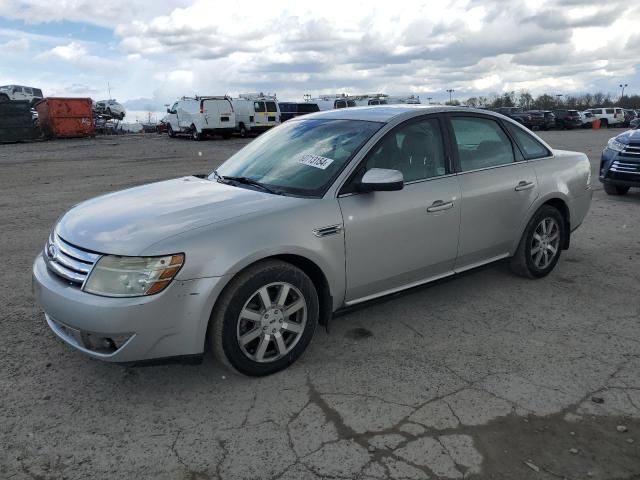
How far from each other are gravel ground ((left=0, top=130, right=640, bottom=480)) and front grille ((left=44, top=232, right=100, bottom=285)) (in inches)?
27.1

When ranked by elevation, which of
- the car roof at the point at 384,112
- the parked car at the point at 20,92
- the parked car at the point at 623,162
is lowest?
the parked car at the point at 623,162

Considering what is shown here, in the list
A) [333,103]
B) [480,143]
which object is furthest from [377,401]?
[333,103]

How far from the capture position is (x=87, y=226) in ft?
10.9

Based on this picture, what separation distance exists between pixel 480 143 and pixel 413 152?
0.82 meters

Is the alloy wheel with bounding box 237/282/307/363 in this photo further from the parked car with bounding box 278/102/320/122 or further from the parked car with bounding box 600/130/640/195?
the parked car with bounding box 278/102/320/122

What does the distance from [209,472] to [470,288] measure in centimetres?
312

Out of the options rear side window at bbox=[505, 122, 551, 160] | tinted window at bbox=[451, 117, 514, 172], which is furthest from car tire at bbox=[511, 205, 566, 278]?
tinted window at bbox=[451, 117, 514, 172]

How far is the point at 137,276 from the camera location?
290cm

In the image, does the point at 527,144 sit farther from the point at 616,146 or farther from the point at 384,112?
the point at 616,146

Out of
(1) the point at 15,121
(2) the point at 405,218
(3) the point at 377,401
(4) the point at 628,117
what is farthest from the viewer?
(4) the point at 628,117

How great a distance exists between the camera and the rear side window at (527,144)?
4887 millimetres

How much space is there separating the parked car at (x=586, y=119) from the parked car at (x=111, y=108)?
37.3 metres

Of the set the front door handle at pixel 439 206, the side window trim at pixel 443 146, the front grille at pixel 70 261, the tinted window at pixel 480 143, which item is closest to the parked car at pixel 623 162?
the tinted window at pixel 480 143

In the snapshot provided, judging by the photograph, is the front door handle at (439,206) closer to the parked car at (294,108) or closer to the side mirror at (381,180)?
the side mirror at (381,180)
